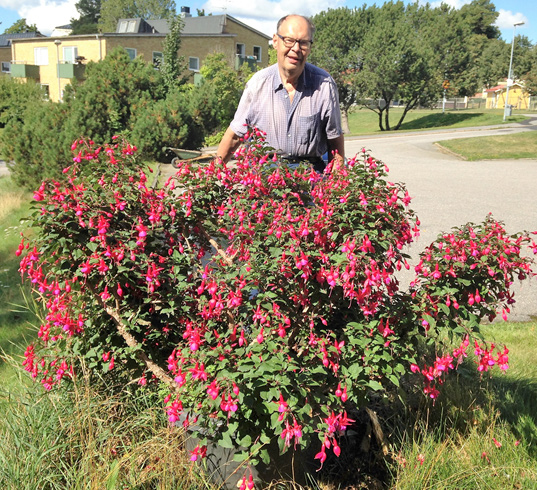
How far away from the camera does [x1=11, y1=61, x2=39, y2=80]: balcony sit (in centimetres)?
4409

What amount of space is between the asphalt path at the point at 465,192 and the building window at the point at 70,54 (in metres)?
24.7

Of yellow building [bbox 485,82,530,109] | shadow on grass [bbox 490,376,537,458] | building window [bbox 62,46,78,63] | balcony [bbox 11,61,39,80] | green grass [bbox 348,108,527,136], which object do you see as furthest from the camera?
yellow building [bbox 485,82,530,109]

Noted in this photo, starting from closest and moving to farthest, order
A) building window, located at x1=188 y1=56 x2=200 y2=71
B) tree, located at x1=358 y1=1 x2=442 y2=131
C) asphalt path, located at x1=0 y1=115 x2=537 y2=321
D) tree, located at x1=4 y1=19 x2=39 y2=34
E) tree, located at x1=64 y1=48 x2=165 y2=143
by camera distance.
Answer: asphalt path, located at x1=0 y1=115 x2=537 y2=321 → tree, located at x1=64 y1=48 x2=165 y2=143 → tree, located at x1=358 y1=1 x2=442 y2=131 → building window, located at x1=188 y1=56 x2=200 y2=71 → tree, located at x1=4 y1=19 x2=39 y2=34

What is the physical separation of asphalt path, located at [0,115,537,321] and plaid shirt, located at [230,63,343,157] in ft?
7.50

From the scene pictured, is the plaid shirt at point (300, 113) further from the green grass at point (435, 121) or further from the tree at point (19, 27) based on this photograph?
the tree at point (19, 27)

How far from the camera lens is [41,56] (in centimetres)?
4609

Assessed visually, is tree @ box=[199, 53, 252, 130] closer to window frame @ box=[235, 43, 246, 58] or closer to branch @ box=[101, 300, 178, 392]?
window frame @ box=[235, 43, 246, 58]

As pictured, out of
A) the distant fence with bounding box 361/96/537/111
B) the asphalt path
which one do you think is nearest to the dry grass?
the asphalt path

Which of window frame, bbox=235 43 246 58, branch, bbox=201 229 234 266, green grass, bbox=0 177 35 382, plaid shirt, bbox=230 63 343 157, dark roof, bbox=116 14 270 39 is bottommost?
green grass, bbox=0 177 35 382

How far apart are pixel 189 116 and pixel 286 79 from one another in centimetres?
1066

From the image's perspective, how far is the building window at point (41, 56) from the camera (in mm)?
45750

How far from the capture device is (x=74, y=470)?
7.43 ft

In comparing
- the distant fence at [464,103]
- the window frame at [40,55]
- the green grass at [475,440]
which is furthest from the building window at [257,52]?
the green grass at [475,440]

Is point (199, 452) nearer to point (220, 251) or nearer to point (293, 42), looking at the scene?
point (220, 251)
